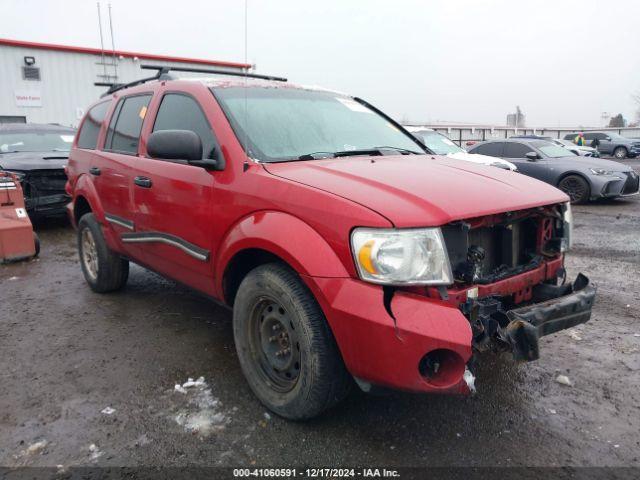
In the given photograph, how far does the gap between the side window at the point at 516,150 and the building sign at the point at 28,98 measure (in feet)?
53.4

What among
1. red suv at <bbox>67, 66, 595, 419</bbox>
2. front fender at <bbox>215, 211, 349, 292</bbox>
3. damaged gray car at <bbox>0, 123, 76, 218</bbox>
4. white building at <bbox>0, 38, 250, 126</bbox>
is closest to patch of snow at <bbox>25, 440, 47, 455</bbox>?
red suv at <bbox>67, 66, 595, 419</bbox>

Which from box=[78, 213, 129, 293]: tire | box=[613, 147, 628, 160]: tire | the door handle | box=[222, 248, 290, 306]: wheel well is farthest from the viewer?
box=[613, 147, 628, 160]: tire

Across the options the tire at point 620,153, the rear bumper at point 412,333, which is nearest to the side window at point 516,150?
the rear bumper at point 412,333

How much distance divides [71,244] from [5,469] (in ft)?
18.3

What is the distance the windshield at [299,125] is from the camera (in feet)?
10.0

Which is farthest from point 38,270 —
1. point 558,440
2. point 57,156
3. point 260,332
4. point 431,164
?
point 558,440

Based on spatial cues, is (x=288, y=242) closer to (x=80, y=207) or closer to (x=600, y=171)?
(x=80, y=207)

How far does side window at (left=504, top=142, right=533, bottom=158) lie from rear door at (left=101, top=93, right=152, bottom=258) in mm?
9663

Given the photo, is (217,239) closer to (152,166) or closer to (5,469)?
(152,166)

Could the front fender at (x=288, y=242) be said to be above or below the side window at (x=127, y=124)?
below

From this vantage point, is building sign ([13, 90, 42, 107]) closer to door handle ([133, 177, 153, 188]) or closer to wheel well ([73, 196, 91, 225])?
wheel well ([73, 196, 91, 225])

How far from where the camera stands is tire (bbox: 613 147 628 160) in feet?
93.2

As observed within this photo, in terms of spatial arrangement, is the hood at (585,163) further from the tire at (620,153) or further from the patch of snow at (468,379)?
the tire at (620,153)

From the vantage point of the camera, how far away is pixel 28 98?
17953 millimetres
